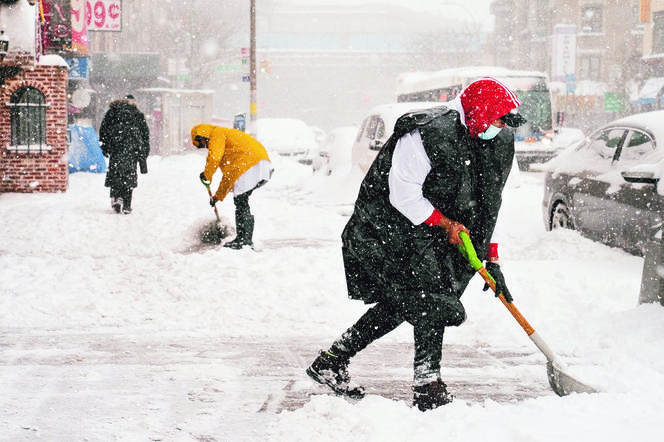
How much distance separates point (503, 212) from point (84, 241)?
6.66m

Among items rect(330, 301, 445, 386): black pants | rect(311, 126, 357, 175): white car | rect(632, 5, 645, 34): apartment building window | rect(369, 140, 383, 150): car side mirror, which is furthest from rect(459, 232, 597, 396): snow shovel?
rect(632, 5, 645, 34): apartment building window

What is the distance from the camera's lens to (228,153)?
989 centimetres

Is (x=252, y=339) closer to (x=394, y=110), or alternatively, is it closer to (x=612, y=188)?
(x=612, y=188)

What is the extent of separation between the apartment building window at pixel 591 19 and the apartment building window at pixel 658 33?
414 inches

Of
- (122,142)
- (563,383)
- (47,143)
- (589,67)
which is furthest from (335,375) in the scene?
(589,67)

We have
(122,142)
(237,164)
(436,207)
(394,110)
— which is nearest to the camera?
(436,207)

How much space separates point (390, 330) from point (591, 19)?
5264cm

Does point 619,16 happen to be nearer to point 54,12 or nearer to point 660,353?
point 54,12

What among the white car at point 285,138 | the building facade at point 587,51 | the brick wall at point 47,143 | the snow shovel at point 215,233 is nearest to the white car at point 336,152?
the brick wall at point 47,143

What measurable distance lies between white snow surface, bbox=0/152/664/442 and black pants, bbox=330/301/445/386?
21 cm

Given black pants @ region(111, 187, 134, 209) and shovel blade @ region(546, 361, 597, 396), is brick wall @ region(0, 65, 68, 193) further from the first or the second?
shovel blade @ region(546, 361, 597, 396)

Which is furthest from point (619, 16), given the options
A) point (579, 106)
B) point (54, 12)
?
point (54, 12)

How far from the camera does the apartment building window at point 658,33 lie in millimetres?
41875

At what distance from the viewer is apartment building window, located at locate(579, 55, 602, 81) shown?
53.0 meters
